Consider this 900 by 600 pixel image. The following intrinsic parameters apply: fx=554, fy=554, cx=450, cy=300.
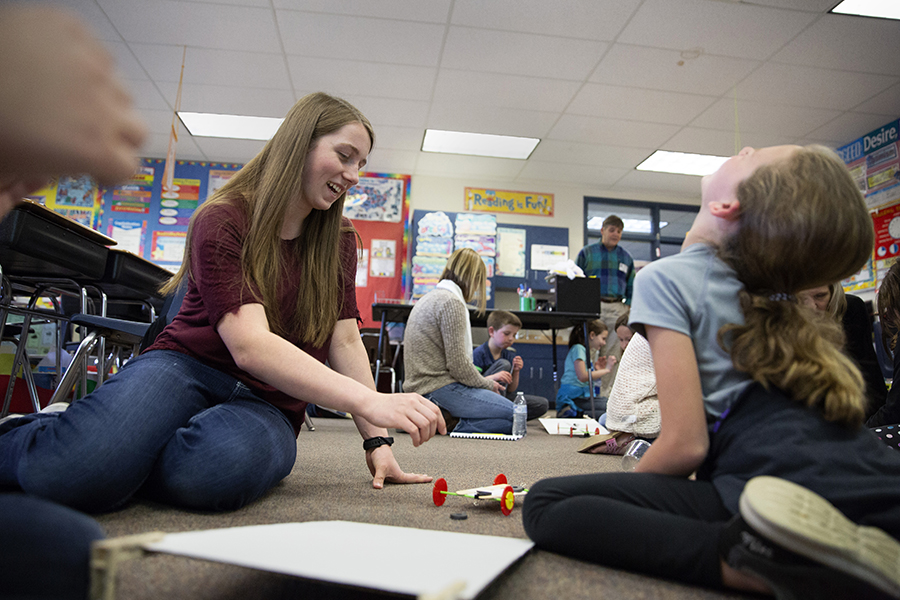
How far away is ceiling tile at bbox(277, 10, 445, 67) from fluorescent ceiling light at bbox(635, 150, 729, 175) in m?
2.27

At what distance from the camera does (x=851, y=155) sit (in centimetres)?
419

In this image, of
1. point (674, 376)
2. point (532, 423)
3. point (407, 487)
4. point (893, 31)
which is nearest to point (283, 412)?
point (407, 487)

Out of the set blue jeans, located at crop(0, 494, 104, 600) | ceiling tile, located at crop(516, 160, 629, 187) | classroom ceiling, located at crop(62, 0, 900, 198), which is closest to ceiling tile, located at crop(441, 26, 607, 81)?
classroom ceiling, located at crop(62, 0, 900, 198)

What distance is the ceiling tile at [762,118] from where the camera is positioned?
147 inches

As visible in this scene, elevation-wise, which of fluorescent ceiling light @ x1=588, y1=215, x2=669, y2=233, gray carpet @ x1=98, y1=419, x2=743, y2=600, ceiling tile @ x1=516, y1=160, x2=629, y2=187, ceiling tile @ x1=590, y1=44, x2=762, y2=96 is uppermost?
ceiling tile @ x1=590, y1=44, x2=762, y2=96

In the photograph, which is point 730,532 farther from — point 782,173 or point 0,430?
point 0,430

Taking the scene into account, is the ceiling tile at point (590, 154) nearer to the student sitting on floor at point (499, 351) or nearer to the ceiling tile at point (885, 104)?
the ceiling tile at point (885, 104)

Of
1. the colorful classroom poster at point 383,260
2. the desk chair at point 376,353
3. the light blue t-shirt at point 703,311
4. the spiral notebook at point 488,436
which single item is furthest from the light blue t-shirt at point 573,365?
the light blue t-shirt at point 703,311

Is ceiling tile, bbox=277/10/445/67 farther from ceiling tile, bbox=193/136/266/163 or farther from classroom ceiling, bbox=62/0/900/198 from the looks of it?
ceiling tile, bbox=193/136/266/163

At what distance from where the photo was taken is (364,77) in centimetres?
358

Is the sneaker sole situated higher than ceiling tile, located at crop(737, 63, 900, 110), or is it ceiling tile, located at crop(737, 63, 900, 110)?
ceiling tile, located at crop(737, 63, 900, 110)

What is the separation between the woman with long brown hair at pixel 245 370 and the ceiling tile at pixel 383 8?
6.81ft

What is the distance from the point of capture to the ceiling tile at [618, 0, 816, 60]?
2795 mm

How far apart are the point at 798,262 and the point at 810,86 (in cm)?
362
